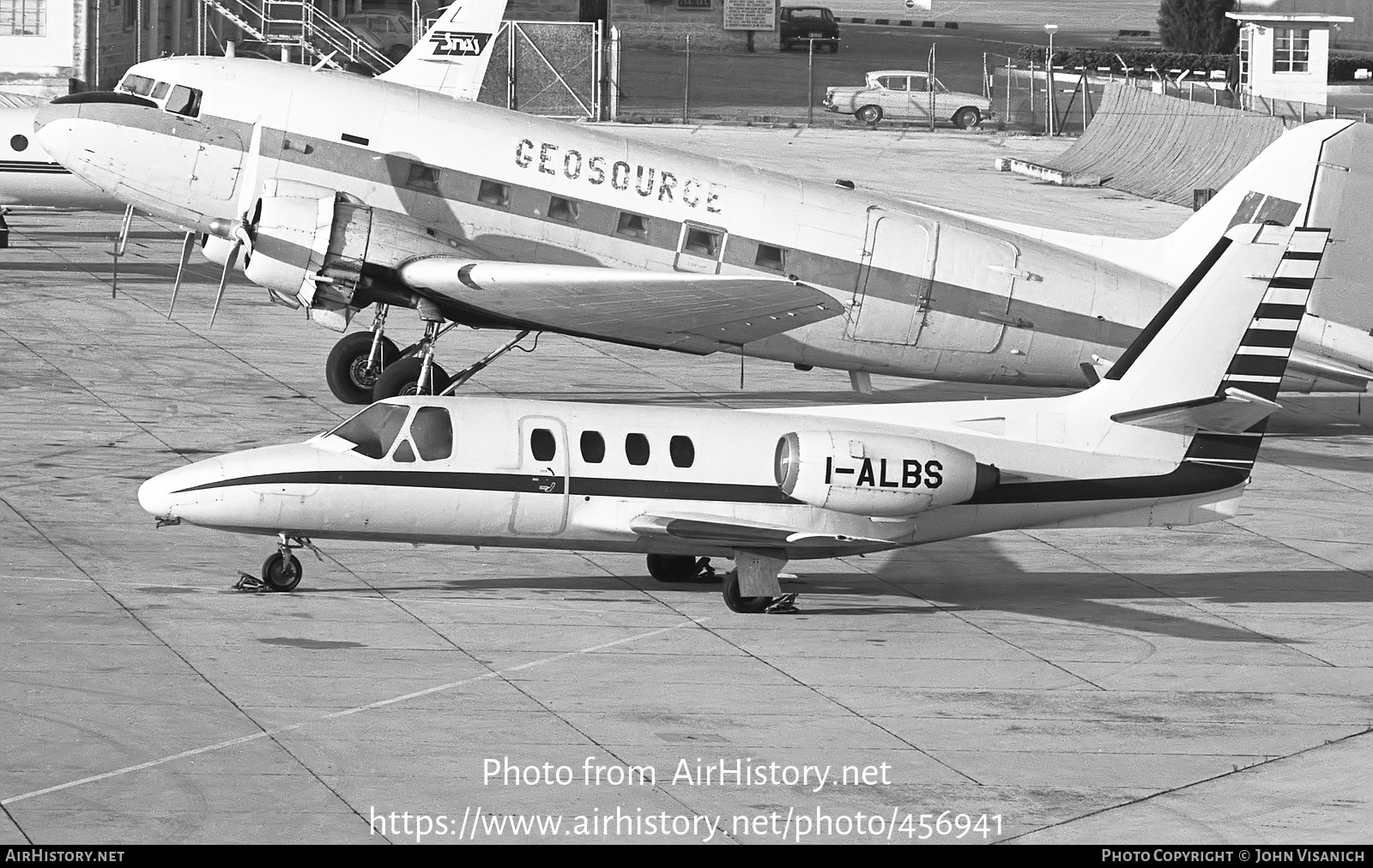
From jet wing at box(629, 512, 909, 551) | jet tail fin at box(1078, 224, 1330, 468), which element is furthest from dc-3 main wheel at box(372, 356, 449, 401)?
jet tail fin at box(1078, 224, 1330, 468)

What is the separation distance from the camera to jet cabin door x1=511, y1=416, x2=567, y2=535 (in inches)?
838

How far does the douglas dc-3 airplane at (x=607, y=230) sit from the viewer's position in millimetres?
29203

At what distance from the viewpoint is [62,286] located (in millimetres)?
41562

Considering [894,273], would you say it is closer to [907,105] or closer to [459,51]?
[459,51]

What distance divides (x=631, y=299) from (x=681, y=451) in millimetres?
7727

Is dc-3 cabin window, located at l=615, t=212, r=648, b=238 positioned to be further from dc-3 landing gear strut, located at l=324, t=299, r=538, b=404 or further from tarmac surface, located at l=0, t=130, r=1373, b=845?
tarmac surface, located at l=0, t=130, r=1373, b=845

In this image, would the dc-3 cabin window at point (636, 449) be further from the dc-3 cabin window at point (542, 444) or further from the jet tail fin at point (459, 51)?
the jet tail fin at point (459, 51)

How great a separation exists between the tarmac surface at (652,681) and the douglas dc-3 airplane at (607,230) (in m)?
3.15

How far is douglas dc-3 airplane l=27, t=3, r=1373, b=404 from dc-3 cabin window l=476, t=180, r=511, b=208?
30 mm

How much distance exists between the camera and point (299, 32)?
249 feet

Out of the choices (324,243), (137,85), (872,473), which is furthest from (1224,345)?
(137,85)
